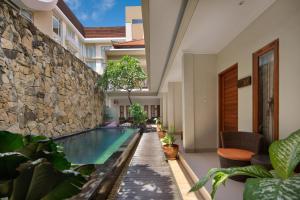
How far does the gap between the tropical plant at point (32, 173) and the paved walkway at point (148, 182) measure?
2123mm

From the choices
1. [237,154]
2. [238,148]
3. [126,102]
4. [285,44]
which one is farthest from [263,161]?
[126,102]

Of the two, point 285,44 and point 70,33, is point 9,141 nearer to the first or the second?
point 285,44

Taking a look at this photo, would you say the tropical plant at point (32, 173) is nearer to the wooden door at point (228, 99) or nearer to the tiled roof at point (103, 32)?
the wooden door at point (228, 99)

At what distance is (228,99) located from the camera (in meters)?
5.02

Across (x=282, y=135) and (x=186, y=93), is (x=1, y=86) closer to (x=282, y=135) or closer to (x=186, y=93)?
(x=186, y=93)

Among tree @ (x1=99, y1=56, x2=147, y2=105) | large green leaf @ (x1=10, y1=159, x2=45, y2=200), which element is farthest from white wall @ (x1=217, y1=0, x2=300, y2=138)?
tree @ (x1=99, y1=56, x2=147, y2=105)

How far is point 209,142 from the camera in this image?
210 inches

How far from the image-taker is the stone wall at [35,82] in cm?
598

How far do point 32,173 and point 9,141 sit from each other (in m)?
0.23

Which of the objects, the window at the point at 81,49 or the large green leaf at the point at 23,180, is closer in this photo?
the large green leaf at the point at 23,180

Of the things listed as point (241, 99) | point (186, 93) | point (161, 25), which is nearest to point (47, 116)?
point (186, 93)

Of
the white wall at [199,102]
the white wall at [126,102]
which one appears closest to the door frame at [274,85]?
the white wall at [199,102]

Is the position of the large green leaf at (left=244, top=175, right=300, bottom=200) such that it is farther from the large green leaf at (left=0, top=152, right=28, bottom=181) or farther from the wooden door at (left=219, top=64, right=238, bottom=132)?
the wooden door at (left=219, top=64, right=238, bottom=132)

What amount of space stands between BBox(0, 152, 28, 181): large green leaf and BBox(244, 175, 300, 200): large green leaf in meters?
1.06
